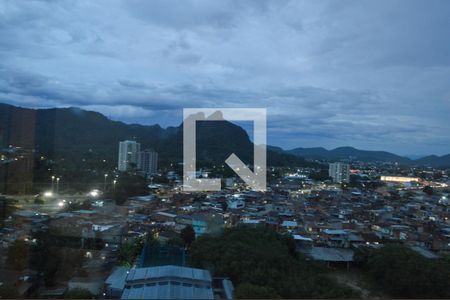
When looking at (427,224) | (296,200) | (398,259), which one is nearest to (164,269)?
(398,259)

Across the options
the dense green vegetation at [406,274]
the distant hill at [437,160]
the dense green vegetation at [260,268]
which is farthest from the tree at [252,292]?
the distant hill at [437,160]

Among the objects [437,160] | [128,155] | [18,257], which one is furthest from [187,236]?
[437,160]

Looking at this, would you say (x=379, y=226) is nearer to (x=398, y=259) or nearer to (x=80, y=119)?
(x=398, y=259)

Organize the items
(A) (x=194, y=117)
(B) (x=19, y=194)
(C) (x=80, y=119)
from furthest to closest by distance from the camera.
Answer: (C) (x=80, y=119) → (B) (x=19, y=194) → (A) (x=194, y=117)

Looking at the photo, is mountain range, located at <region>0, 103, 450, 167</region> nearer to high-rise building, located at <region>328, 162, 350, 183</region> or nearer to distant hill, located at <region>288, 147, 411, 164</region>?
distant hill, located at <region>288, 147, 411, 164</region>

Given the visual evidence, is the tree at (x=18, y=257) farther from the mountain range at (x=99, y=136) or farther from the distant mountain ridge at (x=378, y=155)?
the distant mountain ridge at (x=378, y=155)

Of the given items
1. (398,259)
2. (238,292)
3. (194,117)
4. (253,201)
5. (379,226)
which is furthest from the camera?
(253,201)
